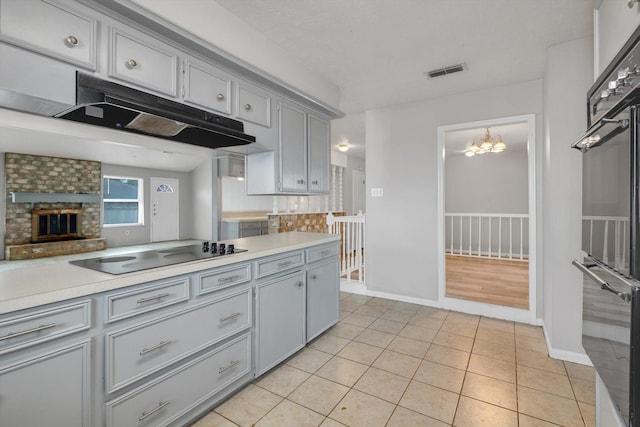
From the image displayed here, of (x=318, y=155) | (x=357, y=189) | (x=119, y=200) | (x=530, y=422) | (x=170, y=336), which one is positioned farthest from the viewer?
(x=357, y=189)

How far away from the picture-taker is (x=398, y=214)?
3.83 m

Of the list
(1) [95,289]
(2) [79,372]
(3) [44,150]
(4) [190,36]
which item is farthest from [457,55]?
(3) [44,150]

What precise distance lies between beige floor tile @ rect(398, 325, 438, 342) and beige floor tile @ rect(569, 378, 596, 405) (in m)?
1.03

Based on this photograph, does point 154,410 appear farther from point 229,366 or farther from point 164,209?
Result: point 164,209

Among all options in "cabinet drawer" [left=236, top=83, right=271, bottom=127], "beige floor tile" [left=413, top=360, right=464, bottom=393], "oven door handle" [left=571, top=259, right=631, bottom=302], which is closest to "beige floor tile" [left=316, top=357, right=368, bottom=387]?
"beige floor tile" [left=413, top=360, right=464, bottom=393]

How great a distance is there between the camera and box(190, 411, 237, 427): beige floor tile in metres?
1.64

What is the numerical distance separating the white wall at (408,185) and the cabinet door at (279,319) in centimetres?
178

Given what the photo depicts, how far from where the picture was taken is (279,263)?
2.25 meters

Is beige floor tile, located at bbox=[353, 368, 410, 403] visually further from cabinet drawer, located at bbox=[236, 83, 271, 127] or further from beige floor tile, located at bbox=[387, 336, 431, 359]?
cabinet drawer, located at bbox=[236, 83, 271, 127]

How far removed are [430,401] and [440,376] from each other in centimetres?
33

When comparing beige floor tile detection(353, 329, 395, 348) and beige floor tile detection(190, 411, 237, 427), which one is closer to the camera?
beige floor tile detection(190, 411, 237, 427)

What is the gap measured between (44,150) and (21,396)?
5468 millimetres

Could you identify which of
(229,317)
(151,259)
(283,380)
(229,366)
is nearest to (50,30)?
(151,259)

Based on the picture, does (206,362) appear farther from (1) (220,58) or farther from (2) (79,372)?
(1) (220,58)
